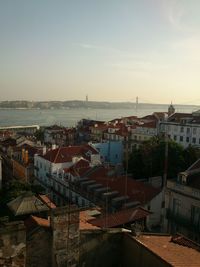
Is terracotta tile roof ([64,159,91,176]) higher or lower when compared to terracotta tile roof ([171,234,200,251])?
lower

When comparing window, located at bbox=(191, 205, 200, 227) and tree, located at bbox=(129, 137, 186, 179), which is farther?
tree, located at bbox=(129, 137, 186, 179)

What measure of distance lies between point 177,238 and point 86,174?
21.9 metres

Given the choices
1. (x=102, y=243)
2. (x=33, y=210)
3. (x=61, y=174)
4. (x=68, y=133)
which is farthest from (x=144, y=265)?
(x=68, y=133)

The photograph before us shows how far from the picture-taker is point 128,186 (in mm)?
29953

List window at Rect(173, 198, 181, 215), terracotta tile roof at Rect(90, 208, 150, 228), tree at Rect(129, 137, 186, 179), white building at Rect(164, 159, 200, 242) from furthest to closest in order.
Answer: tree at Rect(129, 137, 186, 179), window at Rect(173, 198, 181, 215), white building at Rect(164, 159, 200, 242), terracotta tile roof at Rect(90, 208, 150, 228)

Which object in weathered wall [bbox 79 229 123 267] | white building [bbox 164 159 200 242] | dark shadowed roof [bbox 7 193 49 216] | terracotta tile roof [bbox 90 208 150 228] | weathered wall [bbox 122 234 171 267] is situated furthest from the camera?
white building [bbox 164 159 200 242]

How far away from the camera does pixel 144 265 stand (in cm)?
1098

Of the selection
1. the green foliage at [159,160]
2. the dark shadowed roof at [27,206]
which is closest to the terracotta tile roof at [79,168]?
the green foliage at [159,160]

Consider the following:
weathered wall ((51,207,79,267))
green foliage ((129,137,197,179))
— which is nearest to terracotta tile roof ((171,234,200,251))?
weathered wall ((51,207,79,267))

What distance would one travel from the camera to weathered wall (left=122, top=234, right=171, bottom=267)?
1056 cm

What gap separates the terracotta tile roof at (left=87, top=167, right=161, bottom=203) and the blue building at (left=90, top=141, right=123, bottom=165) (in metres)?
18.0

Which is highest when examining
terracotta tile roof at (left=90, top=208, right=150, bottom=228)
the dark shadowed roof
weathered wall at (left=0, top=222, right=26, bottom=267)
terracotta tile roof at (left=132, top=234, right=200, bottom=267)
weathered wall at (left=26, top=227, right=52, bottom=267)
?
weathered wall at (left=0, top=222, right=26, bottom=267)

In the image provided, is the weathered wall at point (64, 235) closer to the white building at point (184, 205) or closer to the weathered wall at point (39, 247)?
the weathered wall at point (39, 247)

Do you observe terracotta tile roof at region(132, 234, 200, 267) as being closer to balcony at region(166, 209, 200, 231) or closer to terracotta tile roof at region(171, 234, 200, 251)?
terracotta tile roof at region(171, 234, 200, 251)
